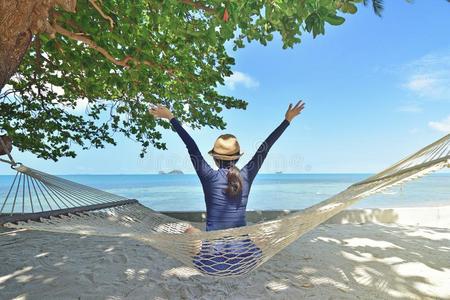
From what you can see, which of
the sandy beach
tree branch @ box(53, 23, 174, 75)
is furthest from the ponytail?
tree branch @ box(53, 23, 174, 75)

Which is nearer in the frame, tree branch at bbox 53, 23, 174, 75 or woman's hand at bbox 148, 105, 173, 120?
woman's hand at bbox 148, 105, 173, 120

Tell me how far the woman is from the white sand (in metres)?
0.44

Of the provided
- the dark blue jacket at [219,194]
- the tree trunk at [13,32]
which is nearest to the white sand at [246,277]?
the dark blue jacket at [219,194]

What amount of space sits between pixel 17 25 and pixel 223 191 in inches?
50.0

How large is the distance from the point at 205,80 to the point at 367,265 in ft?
8.13

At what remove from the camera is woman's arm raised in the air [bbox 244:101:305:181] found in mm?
1674

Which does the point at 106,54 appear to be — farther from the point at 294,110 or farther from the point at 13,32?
the point at 294,110

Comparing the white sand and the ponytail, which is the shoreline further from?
the ponytail

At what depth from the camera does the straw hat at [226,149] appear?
63.7 inches

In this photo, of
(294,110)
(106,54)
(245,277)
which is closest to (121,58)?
(106,54)

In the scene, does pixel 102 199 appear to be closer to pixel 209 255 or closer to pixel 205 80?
pixel 209 255

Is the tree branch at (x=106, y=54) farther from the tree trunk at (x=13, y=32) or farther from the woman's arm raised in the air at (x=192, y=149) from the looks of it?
the woman's arm raised in the air at (x=192, y=149)

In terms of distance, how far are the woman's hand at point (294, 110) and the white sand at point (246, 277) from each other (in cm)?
102

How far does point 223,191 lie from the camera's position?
1.57 m
